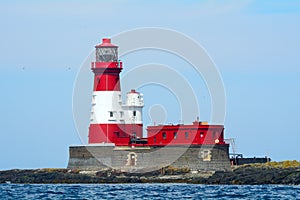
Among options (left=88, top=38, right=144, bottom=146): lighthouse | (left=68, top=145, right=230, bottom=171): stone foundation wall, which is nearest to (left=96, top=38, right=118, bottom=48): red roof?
(left=88, top=38, right=144, bottom=146): lighthouse

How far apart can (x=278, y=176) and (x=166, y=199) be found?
10.8 meters

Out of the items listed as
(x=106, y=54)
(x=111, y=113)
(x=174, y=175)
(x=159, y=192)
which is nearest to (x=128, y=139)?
(x=111, y=113)

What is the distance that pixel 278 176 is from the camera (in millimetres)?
45750

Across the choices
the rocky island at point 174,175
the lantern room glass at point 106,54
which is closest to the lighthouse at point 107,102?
the lantern room glass at point 106,54

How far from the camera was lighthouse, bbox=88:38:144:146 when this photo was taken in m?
53.4

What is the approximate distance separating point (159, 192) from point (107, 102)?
13891 mm

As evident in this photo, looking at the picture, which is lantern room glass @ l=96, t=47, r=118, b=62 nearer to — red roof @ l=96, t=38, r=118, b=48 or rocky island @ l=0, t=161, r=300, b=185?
red roof @ l=96, t=38, r=118, b=48

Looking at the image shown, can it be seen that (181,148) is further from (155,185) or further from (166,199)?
(166,199)

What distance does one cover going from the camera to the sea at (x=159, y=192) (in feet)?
124

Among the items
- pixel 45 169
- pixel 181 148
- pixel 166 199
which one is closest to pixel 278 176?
pixel 181 148

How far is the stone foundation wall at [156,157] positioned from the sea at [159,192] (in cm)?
459

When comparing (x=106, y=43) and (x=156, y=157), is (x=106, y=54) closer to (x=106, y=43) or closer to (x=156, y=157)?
(x=106, y=43)

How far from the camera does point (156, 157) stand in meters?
51.8

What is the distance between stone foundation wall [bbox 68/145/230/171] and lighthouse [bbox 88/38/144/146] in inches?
34.7
